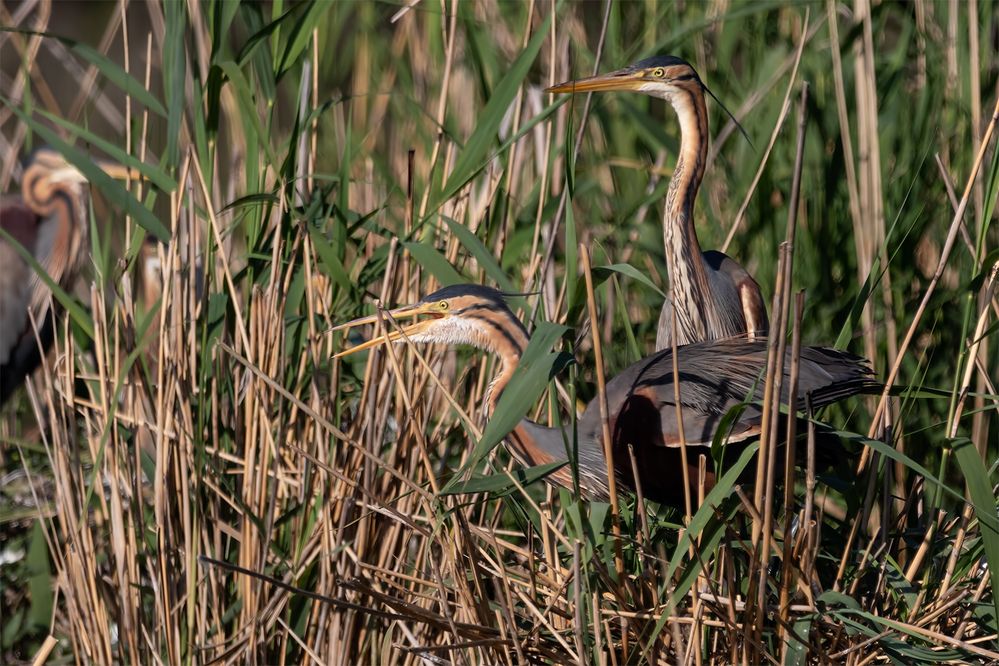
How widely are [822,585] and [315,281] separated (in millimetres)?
920

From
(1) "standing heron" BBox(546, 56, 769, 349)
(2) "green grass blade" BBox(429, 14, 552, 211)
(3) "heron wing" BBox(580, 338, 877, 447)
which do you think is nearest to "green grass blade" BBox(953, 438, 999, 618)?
(3) "heron wing" BBox(580, 338, 877, 447)

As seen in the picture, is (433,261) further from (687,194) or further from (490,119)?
(687,194)

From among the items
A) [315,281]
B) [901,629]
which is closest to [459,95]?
[315,281]

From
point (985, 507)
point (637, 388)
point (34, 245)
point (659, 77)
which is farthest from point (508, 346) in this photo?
point (34, 245)

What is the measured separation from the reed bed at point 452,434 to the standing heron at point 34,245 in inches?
37.3

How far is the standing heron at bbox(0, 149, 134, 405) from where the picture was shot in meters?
3.44

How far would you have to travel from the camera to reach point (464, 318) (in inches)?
69.2

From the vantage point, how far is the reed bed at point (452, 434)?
4.81 feet

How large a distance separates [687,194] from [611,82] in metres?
0.24

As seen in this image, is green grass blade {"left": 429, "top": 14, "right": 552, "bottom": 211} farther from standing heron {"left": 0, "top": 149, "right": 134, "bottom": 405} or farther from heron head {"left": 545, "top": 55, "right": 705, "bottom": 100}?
standing heron {"left": 0, "top": 149, "right": 134, "bottom": 405}

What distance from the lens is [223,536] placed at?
1.90m

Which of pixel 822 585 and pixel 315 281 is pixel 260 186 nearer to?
pixel 315 281

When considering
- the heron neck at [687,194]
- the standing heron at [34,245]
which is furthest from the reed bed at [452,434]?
the standing heron at [34,245]

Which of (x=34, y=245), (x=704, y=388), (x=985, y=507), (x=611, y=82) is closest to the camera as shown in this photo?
(x=985, y=507)
